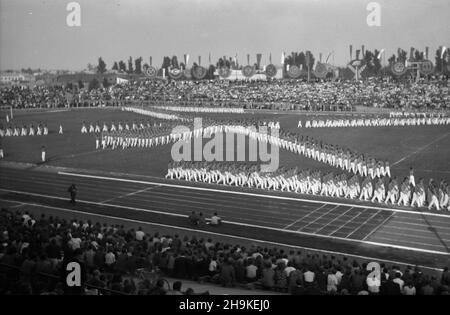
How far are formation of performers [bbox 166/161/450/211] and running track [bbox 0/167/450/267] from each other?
27.1 inches

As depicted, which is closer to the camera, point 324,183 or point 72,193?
point 72,193

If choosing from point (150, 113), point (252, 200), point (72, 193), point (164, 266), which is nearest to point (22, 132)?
point (150, 113)

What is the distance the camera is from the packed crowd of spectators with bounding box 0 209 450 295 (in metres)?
9.19

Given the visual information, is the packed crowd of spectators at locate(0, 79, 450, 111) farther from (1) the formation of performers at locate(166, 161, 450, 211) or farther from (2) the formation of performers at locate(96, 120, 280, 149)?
(1) the formation of performers at locate(166, 161, 450, 211)

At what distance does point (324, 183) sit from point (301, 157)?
7.98 metres

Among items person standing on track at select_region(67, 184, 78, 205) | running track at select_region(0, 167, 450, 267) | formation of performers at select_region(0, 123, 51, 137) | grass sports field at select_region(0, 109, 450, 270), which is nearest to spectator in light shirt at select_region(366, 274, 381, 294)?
grass sports field at select_region(0, 109, 450, 270)

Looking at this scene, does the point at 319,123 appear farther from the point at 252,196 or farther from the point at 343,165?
the point at 252,196

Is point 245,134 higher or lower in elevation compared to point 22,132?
higher

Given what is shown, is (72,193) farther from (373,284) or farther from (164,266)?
(373,284)

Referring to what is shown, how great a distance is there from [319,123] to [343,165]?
58.9 feet

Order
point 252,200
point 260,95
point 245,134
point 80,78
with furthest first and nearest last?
point 80,78 → point 260,95 → point 245,134 → point 252,200

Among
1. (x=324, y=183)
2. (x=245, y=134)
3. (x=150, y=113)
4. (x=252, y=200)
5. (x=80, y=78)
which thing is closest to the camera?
(x=252, y=200)

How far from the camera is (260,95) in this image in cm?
6712

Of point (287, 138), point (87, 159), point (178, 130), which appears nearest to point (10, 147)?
point (87, 159)
